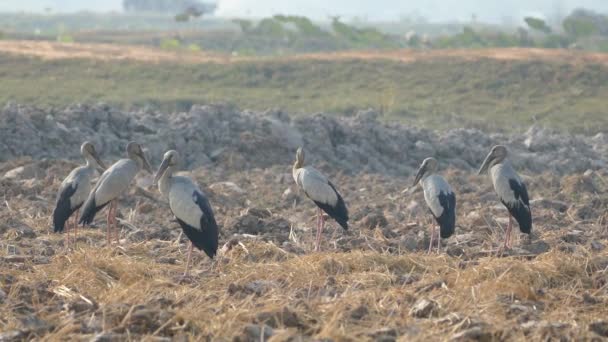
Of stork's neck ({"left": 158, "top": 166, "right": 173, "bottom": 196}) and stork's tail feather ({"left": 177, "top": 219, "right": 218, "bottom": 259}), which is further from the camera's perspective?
stork's neck ({"left": 158, "top": 166, "right": 173, "bottom": 196})

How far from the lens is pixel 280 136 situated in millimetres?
18734

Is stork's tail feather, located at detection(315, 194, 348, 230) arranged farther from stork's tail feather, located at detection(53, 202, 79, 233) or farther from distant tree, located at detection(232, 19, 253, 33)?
distant tree, located at detection(232, 19, 253, 33)

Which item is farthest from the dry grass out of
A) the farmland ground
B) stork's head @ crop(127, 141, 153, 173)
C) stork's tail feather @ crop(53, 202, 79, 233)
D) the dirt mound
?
stork's tail feather @ crop(53, 202, 79, 233)

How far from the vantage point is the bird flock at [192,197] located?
9.38 m

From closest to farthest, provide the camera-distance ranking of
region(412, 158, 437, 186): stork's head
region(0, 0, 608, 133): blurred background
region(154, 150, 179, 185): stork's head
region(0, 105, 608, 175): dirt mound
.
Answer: region(154, 150, 179, 185): stork's head
region(412, 158, 437, 186): stork's head
region(0, 105, 608, 175): dirt mound
region(0, 0, 608, 133): blurred background

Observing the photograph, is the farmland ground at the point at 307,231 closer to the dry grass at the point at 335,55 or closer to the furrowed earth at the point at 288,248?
the furrowed earth at the point at 288,248

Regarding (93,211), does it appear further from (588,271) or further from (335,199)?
(588,271)

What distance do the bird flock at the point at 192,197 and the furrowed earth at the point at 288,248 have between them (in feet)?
0.85

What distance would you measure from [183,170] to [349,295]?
967 centimetres

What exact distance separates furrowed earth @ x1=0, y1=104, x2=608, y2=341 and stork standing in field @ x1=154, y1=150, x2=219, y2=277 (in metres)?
0.26

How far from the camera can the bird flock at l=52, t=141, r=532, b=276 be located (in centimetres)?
938

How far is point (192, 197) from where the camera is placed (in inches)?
373

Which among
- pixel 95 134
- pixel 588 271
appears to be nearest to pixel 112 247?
pixel 588 271

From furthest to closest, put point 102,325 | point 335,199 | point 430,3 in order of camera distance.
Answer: point 430,3, point 335,199, point 102,325
